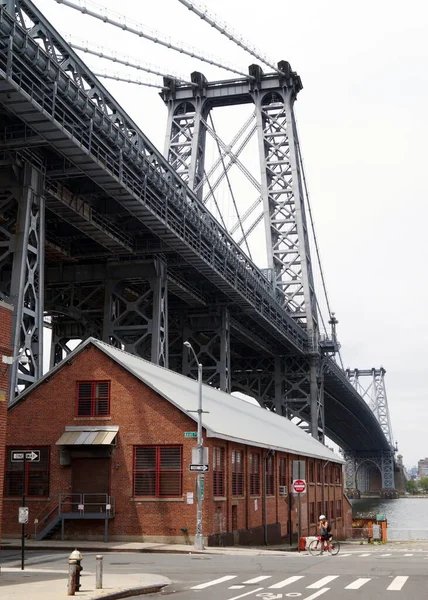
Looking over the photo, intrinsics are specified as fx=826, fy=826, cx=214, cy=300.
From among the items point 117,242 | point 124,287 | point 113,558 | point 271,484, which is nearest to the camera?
point 113,558

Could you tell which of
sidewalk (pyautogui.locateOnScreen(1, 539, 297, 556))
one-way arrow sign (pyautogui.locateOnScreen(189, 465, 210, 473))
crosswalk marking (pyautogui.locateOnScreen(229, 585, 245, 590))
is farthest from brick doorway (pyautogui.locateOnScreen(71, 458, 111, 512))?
crosswalk marking (pyautogui.locateOnScreen(229, 585, 245, 590))

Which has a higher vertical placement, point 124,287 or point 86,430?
point 124,287

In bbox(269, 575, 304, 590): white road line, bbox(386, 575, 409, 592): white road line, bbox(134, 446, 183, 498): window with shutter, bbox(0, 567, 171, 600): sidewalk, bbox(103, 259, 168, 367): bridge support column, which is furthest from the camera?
bbox(103, 259, 168, 367): bridge support column

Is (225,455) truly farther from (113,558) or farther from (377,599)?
(377,599)

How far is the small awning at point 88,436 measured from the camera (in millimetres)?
33844

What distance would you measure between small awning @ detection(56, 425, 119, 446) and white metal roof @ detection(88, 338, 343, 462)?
2.60 meters

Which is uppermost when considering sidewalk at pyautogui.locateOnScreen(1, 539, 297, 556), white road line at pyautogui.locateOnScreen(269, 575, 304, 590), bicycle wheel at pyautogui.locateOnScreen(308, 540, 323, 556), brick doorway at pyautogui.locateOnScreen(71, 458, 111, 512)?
brick doorway at pyautogui.locateOnScreen(71, 458, 111, 512)

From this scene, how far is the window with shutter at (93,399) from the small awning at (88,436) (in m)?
0.64

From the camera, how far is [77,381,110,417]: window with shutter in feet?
115

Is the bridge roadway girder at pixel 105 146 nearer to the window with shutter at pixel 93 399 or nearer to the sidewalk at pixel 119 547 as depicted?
the window with shutter at pixel 93 399

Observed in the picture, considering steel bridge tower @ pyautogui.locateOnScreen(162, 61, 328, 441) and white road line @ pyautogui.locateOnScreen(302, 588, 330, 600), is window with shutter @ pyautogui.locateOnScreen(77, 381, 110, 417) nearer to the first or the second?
white road line @ pyautogui.locateOnScreen(302, 588, 330, 600)

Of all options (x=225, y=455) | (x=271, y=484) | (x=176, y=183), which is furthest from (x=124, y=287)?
(x=225, y=455)

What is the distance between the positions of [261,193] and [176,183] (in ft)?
142

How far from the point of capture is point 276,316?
78750mm
